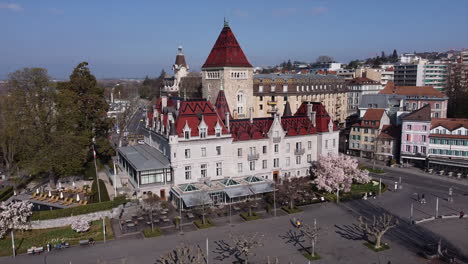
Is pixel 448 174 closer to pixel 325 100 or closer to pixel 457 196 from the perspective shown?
pixel 457 196

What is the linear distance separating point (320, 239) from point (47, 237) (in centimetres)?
2942

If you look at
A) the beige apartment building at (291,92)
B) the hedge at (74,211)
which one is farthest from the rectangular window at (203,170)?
the beige apartment building at (291,92)

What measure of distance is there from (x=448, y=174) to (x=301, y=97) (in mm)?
42614

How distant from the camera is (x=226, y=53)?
6756 cm

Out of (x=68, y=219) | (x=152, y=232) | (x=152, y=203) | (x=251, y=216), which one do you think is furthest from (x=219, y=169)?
(x=68, y=219)

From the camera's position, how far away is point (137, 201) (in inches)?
1901

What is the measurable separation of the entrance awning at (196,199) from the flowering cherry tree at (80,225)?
1151 cm

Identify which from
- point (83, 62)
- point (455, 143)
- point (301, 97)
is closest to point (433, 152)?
point (455, 143)

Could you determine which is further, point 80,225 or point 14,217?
point 80,225

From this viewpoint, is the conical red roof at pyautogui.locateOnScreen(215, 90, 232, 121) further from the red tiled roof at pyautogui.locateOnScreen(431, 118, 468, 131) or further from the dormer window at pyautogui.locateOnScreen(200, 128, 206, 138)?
the red tiled roof at pyautogui.locateOnScreen(431, 118, 468, 131)

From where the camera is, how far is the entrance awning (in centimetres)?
4534

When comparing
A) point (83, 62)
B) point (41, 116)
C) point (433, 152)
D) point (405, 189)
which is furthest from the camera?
point (433, 152)

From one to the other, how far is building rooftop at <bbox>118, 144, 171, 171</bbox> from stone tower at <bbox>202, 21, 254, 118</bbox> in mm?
17131

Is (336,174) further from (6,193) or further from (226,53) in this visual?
(6,193)
